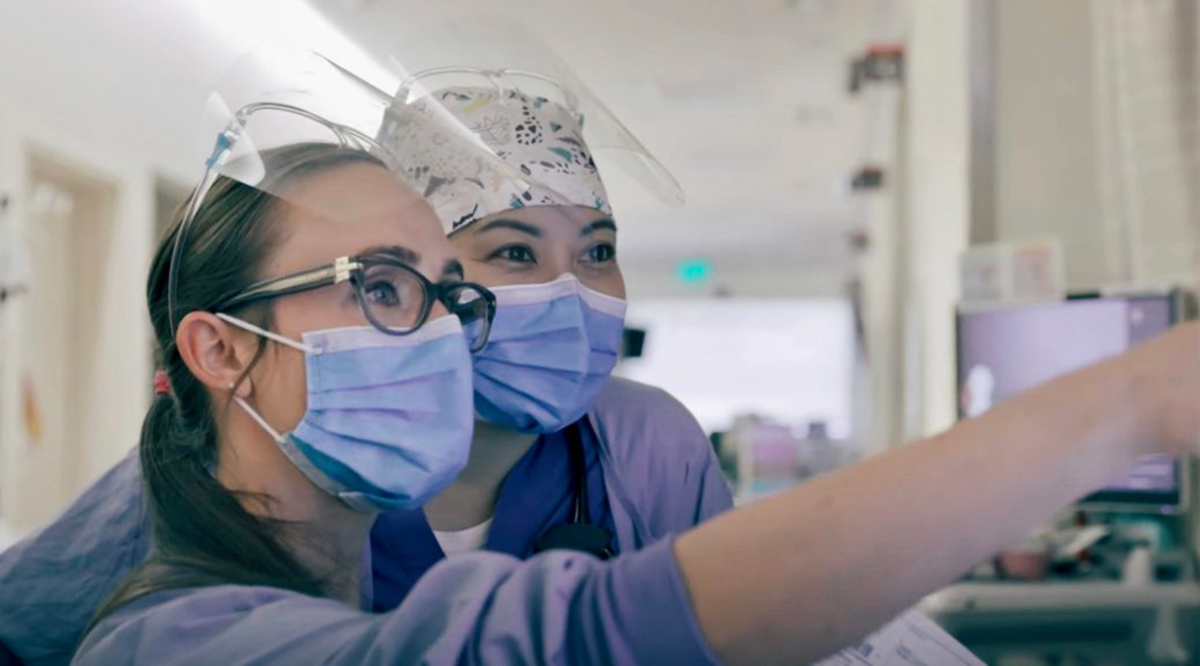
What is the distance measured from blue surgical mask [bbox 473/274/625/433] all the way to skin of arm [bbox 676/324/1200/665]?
30 centimetres

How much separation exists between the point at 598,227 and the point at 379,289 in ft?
0.50

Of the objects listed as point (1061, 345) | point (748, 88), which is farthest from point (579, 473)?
point (748, 88)

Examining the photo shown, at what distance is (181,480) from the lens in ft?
2.10

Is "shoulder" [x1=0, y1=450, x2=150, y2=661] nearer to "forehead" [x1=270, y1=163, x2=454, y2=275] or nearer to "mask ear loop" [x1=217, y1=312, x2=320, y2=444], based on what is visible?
"mask ear loop" [x1=217, y1=312, x2=320, y2=444]

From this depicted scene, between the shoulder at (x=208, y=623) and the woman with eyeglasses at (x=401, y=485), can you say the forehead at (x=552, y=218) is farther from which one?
the shoulder at (x=208, y=623)

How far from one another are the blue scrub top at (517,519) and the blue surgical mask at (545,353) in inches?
1.3

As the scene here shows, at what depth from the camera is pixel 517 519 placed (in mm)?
719

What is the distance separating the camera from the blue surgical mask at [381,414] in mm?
596

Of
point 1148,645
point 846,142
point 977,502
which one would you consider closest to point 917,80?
point 1148,645

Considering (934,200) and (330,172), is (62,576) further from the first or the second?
(934,200)

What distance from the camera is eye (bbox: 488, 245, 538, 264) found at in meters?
0.69

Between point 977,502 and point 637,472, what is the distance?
1.07 feet

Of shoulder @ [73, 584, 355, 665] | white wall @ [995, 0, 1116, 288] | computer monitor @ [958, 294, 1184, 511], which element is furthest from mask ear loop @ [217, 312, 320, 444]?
white wall @ [995, 0, 1116, 288]

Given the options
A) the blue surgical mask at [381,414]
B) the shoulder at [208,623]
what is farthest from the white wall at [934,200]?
the shoulder at [208,623]
